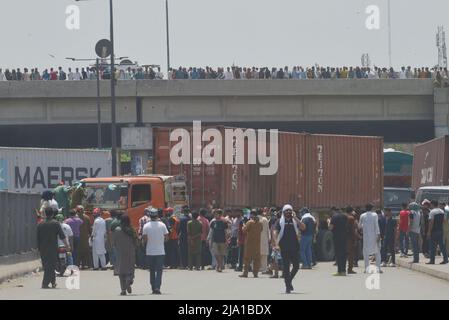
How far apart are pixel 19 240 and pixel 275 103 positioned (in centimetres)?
2756

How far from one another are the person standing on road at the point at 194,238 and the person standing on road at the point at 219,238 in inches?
21.9

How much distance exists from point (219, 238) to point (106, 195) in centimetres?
334

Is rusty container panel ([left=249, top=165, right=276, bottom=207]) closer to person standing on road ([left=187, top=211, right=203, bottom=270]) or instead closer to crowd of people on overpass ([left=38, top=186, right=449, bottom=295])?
crowd of people on overpass ([left=38, top=186, right=449, bottom=295])

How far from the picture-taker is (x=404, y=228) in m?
37.5

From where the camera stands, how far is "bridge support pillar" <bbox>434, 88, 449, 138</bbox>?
208ft

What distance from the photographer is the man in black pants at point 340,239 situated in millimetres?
31156

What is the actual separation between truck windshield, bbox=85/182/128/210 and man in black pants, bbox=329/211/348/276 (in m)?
6.24

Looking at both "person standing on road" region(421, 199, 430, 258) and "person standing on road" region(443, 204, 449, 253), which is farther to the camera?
"person standing on road" region(421, 199, 430, 258)

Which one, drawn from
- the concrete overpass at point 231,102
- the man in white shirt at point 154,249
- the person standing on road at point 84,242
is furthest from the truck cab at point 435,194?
the concrete overpass at point 231,102

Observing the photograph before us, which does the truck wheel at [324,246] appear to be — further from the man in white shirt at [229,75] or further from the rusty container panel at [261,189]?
the man in white shirt at [229,75]

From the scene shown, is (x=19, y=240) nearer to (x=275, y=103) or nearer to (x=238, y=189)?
(x=238, y=189)

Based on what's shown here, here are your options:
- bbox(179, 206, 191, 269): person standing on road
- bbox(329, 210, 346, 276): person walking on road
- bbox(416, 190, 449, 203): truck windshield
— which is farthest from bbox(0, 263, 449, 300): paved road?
bbox(416, 190, 449, 203): truck windshield

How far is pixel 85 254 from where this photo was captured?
34.7 m
